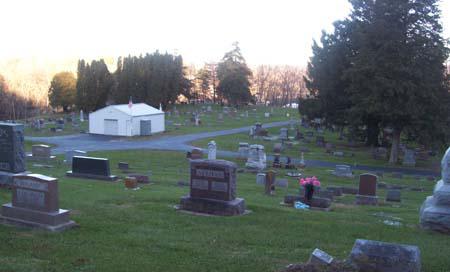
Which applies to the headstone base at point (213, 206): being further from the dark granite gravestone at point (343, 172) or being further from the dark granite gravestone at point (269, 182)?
the dark granite gravestone at point (343, 172)

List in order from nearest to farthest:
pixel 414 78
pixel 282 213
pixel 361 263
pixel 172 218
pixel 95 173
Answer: pixel 361 263, pixel 172 218, pixel 282 213, pixel 95 173, pixel 414 78

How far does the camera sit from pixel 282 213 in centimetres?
1248

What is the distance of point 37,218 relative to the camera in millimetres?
10023

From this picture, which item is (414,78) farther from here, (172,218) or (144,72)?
(144,72)

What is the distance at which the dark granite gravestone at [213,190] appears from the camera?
12.2m

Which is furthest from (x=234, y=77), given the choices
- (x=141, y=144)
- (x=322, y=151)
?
(x=322, y=151)

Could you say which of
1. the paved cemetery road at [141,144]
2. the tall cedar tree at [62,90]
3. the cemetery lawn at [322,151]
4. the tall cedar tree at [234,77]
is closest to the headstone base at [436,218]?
the paved cemetery road at [141,144]

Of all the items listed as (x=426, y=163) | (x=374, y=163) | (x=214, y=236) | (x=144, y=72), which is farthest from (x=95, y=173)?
(x=144, y=72)

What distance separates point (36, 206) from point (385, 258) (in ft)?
23.9

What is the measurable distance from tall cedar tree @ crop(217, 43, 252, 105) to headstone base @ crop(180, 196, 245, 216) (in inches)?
2658

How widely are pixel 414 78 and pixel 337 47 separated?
10497 mm

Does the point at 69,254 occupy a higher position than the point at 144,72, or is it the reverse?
the point at 144,72

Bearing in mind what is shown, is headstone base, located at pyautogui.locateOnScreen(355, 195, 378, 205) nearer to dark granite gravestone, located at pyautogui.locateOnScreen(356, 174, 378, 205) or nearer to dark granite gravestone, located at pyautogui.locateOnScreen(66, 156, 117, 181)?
dark granite gravestone, located at pyautogui.locateOnScreen(356, 174, 378, 205)

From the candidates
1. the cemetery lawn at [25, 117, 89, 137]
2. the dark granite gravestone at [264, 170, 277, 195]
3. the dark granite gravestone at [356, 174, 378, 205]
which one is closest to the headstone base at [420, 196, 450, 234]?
the dark granite gravestone at [356, 174, 378, 205]
